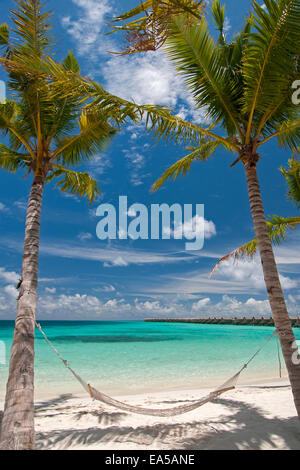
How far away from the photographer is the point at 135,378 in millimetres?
8852

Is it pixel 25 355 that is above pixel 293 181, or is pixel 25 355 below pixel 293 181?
below

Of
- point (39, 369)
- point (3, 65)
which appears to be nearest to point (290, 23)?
point (3, 65)

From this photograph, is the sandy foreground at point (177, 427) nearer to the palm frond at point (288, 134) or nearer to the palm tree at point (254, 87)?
the palm tree at point (254, 87)

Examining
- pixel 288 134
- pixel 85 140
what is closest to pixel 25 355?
pixel 85 140

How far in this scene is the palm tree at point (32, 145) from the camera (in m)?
2.75

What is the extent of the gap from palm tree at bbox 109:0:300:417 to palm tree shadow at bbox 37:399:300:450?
903 mm

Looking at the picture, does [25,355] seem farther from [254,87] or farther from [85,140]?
[254,87]

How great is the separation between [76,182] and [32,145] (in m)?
1.24

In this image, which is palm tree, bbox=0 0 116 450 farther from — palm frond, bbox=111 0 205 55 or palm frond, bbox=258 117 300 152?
palm frond, bbox=258 117 300 152

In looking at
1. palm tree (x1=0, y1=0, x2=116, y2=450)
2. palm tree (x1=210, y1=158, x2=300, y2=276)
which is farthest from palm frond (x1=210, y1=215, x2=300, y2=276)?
palm tree (x1=0, y1=0, x2=116, y2=450)

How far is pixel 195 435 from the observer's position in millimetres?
3619

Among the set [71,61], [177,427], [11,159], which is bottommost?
[177,427]

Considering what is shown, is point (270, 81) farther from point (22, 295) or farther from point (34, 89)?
point (22, 295)

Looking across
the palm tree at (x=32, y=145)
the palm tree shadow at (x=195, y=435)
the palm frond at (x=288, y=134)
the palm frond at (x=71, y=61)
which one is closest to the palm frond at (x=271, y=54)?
the palm frond at (x=288, y=134)
